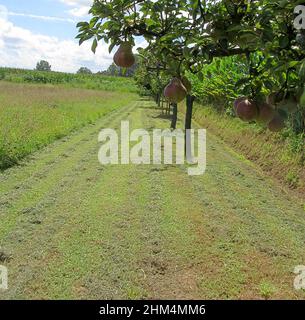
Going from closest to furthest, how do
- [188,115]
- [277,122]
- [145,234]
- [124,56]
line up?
[277,122]
[124,56]
[145,234]
[188,115]

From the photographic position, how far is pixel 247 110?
5.08ft

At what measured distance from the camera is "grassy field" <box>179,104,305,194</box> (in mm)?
8844

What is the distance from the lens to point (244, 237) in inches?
225

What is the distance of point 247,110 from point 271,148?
9512mm

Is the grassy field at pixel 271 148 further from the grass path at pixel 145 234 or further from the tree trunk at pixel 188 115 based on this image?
the tree trunk at pixel 188 115

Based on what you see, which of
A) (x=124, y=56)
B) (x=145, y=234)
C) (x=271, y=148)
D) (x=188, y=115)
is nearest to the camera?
(x=124, y=56)

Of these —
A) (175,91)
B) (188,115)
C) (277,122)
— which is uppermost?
(175,91)

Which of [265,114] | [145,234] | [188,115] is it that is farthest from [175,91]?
[188,115]

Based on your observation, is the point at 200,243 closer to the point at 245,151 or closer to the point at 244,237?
the point at 244,237

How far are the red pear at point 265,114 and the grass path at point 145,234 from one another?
3110mm

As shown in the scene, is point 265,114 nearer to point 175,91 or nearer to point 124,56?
point 175,91

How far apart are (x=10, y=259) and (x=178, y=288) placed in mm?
1981

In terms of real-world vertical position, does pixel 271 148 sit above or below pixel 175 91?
below

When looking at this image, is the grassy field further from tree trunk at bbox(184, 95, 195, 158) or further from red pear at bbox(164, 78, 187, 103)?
red pear at bbox(164, 78, 187, 103)
